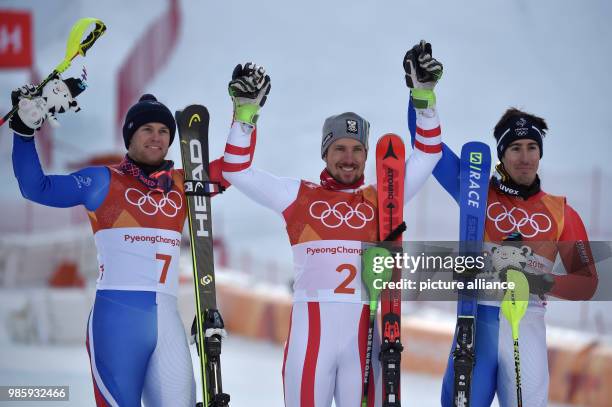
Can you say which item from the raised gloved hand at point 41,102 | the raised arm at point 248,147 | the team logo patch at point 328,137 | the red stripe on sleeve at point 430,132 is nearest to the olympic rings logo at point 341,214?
the raised arm at point 248,147

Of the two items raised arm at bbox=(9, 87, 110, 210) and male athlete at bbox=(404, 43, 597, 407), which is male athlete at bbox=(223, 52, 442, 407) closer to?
male athlete at bbox=(404, 43, 597, 407)

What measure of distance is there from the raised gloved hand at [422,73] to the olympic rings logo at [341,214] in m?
0.50

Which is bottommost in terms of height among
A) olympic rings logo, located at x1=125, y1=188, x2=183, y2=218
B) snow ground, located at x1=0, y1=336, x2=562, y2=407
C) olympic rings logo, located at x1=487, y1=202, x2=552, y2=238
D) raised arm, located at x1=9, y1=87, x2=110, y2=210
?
snow ground, located at x1=0, y1=336, x2=562, y2=407

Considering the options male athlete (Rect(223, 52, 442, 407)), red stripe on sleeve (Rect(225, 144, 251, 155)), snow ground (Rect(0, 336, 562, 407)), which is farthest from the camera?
snow ground (Rect(0, 336, 562, 407))

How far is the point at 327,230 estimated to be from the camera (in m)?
3.84

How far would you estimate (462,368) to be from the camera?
146 inches

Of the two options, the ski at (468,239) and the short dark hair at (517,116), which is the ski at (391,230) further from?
the short dark hair at (517,116)

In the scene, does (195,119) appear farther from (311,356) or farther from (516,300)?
(516,300)

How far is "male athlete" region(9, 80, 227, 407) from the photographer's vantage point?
3.64m

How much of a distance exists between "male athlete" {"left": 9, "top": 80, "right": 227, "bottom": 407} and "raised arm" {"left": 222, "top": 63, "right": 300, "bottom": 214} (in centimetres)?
27

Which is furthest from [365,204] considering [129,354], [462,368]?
[129,354]

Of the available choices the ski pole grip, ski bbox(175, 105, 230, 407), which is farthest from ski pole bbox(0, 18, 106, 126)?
ski bbox(175, 105, 230, 407)

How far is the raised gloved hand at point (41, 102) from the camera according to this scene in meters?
3.62

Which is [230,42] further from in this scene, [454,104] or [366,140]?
[366,140]
